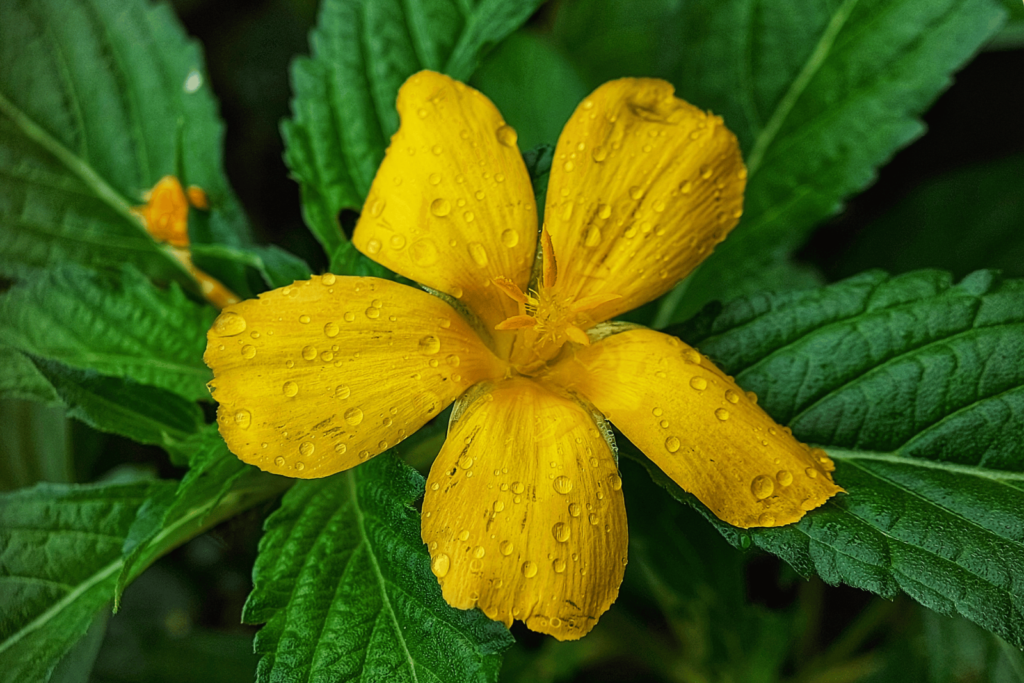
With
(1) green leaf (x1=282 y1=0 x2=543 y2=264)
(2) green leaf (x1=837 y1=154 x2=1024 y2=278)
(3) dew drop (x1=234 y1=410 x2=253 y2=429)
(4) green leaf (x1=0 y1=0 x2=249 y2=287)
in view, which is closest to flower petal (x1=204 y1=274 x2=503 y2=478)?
(3) dew drop (x1=234 y1=410 x2=253 y2=429)

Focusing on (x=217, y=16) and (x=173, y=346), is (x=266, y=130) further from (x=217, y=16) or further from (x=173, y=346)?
(x=173, y=346)

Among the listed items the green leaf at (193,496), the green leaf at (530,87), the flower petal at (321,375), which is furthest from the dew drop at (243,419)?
the green leaf at (530,87)

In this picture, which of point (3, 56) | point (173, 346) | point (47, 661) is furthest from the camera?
point (3, 56)

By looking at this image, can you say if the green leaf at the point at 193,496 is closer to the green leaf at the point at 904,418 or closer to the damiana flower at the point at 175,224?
the damiana flower at the point at 175,224

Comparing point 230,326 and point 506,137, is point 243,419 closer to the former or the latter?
point 230,326

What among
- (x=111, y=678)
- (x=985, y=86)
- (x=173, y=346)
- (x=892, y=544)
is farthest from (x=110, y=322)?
(x=985, y=86)

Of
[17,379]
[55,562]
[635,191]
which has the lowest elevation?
[55,562]

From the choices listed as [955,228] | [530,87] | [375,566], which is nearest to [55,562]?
[375,566]
